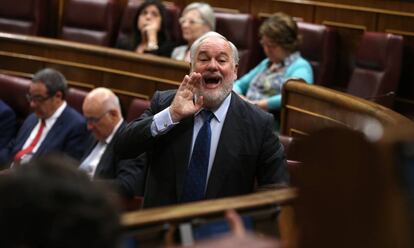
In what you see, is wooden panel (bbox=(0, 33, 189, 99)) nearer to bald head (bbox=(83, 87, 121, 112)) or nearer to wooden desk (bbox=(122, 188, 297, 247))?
bald head (bbox=(83, 87, 121, 112))

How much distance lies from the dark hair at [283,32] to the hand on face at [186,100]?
0.92 m

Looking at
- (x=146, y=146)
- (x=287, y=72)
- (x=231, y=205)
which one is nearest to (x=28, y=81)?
(x=287, y=72)

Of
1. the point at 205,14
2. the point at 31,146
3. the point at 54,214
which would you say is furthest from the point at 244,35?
the point at 54,214

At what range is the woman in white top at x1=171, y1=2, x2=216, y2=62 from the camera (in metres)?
2.24

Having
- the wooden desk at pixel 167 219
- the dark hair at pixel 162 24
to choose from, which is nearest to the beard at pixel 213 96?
the wooden desk at pixel 167 219

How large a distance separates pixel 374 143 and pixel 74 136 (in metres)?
1.53

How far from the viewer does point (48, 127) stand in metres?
2.07

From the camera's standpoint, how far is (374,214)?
0.54m

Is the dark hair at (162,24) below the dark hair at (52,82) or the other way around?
the other way around

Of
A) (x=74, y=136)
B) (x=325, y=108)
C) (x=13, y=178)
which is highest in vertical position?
(x=13, y=178)

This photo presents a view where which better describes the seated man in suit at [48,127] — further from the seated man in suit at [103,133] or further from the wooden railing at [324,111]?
the wooden railing at [324,111]

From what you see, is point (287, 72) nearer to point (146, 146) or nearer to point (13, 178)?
point (146, 146)

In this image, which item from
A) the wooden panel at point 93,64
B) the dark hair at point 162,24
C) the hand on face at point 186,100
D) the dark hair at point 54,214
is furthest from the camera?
the dark hair at point 162,24

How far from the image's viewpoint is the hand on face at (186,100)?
1126 mm
